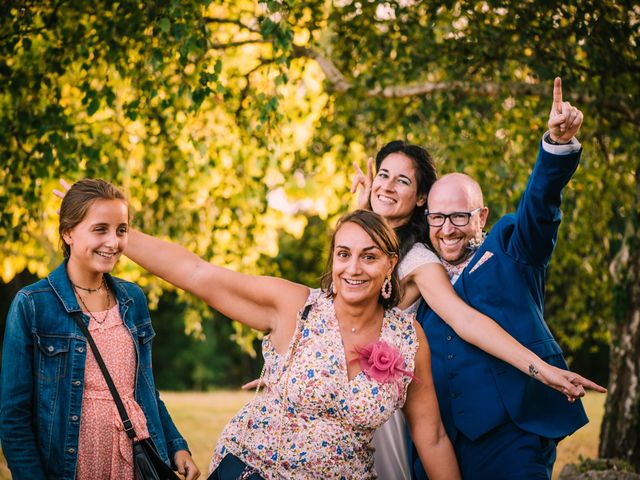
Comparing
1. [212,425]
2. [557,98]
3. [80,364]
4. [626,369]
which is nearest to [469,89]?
[626,369]

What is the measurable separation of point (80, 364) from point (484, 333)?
150 cm

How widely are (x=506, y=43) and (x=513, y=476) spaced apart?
3876mm

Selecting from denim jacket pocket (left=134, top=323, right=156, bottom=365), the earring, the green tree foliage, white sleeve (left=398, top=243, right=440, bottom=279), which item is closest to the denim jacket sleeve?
denim jacket pocket (left=134, top=323, right=156, bottom=365)

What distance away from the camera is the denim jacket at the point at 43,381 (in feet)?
8.80

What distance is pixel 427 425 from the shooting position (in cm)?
304

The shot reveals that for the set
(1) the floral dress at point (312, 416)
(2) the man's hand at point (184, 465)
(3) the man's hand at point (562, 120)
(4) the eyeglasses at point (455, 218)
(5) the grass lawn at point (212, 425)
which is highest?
(3) the man's hand at point (562, 120)

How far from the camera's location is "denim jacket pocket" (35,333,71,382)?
275 cm

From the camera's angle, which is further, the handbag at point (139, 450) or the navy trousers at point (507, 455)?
the navy trousers at point (507, 455)

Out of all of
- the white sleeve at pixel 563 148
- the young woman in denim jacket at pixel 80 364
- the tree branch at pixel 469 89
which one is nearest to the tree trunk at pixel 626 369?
the tree branch at pixel 469 89

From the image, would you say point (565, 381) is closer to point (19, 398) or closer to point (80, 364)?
Answer: point (80, 364)

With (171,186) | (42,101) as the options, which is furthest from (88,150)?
(171,186)

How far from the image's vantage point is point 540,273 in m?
3.22

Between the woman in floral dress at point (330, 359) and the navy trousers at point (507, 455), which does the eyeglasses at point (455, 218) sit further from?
the navy trousers at point (507, 455)

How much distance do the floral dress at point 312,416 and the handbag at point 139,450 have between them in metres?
0.19
